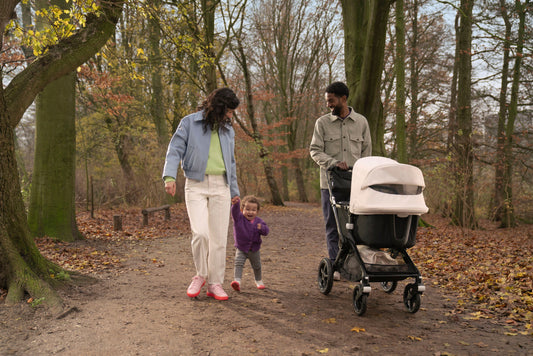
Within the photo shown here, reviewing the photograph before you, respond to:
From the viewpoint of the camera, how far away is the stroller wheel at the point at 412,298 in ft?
12.6

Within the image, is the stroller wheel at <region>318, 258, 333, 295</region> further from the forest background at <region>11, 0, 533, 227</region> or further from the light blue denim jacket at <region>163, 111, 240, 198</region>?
the forest background at <region>11, 0, 533, 227</region>

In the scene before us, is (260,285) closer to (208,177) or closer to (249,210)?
(249,210)

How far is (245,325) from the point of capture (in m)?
3.57

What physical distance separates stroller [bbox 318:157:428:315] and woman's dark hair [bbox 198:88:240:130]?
1.56 m

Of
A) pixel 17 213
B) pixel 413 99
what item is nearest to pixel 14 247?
pixel 17 213

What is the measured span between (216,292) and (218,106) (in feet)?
6.73

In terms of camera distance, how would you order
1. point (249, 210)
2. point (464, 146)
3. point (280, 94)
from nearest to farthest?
point (249, 210) → point (464, 146) → point (280, 94)

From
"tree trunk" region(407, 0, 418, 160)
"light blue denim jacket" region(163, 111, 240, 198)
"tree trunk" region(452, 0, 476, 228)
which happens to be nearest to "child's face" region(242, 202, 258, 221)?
"light blue denim jacket" region(163, 111, 240, 198)

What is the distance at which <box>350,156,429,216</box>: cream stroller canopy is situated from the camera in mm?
3527

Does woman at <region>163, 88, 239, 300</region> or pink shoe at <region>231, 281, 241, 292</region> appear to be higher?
woman at <region>163, 88, 239, 300</region>

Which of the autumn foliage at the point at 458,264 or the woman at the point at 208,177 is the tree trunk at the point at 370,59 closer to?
the autumn foliage at the point at 458,264

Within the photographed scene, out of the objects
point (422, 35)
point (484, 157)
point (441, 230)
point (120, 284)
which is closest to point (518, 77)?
point (484, 157)

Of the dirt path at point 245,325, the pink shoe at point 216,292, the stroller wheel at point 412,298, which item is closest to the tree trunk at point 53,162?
the dirt path at point 245,325

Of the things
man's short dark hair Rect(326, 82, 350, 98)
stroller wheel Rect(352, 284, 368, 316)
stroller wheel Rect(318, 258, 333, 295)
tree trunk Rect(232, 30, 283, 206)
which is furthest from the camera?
tree trunk Rect(232, 30, 283, 206)
